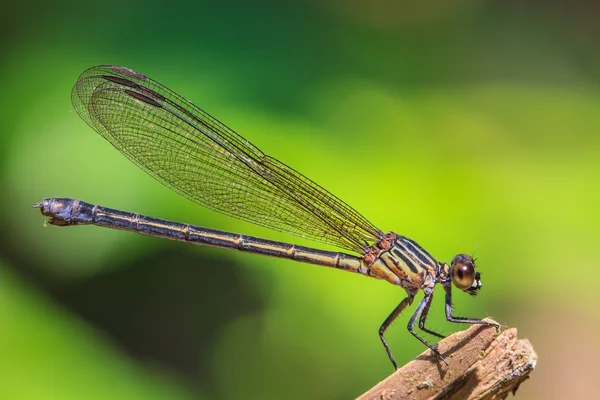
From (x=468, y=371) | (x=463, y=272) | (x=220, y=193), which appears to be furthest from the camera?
(x=220, y=193)

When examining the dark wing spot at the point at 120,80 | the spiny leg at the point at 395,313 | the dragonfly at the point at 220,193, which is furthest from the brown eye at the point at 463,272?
the dark wing spot at the point at 120,80

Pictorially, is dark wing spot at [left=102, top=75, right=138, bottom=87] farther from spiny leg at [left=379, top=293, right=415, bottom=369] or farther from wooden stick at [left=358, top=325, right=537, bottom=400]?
wooden stick at [left=358, top=325, right=537, bottom=400]

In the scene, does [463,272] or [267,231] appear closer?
[463,272]

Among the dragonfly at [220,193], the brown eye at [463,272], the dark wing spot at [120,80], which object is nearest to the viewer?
the brown eye at [463,272]

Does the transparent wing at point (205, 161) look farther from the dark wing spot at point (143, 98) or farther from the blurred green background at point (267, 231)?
the blurred green background at point (267, 231)

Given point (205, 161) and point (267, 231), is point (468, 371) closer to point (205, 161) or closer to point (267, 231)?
point (267, 231)

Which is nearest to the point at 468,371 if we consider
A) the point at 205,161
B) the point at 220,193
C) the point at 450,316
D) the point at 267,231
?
the point at 450,316

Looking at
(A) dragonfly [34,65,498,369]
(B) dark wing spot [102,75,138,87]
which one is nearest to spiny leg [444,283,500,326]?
(A) dragonfly [34,65,498,369]
